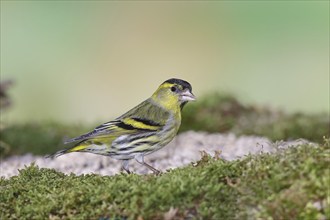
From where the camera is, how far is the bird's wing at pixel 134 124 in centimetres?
548

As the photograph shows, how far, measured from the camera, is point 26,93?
12.5 m

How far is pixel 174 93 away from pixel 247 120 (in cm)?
219

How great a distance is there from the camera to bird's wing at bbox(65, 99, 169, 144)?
548 centimetres

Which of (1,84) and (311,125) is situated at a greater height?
(1,84)

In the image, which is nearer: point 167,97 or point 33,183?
point 33,183

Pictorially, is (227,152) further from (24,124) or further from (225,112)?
(24,124)

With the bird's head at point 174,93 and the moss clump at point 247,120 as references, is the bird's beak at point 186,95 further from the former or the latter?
the moss clump at point 247,120

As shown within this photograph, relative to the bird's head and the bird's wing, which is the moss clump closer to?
the bird's head

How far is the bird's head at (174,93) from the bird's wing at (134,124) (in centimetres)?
20

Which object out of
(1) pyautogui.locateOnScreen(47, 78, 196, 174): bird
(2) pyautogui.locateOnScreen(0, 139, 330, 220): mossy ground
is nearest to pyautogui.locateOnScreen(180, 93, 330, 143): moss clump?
(1) pyautogui.locateOnScreen(47, 78, 196, 174): bird

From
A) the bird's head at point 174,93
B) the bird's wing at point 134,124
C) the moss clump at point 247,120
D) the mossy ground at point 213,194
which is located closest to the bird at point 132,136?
the bird's wing at point 134,124

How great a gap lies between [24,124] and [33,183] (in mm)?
4597

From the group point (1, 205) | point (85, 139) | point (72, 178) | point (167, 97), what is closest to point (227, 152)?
point (167, 97)

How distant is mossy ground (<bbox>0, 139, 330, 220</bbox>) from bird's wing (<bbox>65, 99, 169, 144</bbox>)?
179cm
